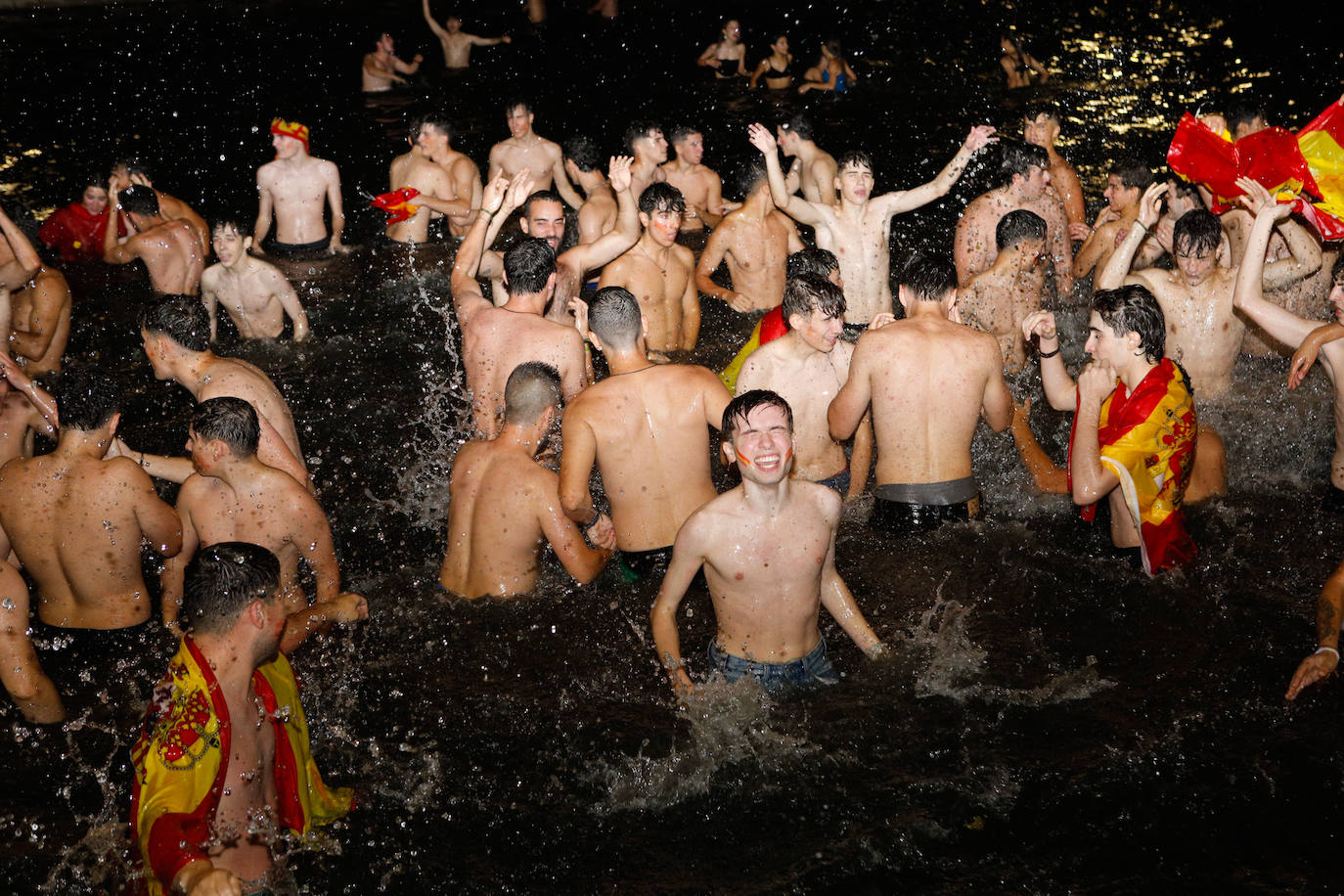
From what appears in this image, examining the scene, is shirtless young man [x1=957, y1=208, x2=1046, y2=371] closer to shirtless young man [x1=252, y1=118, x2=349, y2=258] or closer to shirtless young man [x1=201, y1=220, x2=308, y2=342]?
shirtless young man [x1=201, y1=220, x2=308, y2=342]

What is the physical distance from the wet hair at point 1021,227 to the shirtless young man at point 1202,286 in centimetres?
43

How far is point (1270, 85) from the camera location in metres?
16.1

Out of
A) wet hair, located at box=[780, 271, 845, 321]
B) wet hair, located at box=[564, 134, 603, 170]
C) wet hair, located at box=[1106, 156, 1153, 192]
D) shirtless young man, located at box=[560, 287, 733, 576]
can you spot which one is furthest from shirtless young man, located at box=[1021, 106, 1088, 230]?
shirtless young man, located at box=[560, 287, 733, 576]

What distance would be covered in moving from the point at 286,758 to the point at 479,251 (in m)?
3.23

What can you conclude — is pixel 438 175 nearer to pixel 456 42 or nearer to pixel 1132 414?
pixel 1132 414

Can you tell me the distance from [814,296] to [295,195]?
5.75m

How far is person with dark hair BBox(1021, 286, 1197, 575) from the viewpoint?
4.74 meters

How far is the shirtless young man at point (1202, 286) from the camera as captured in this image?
5832mm

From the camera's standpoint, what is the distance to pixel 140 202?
8055mm

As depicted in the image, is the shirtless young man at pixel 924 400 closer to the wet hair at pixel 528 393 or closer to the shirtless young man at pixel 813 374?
the shirtless young man at pixel 813 374

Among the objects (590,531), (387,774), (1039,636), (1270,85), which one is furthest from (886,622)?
(1270,85)

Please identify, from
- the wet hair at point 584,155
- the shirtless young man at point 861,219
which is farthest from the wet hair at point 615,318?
the wet hair at point 584,155

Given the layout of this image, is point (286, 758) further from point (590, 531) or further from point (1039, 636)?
point (1039, 636)

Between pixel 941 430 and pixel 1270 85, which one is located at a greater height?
pixel 1270 85
